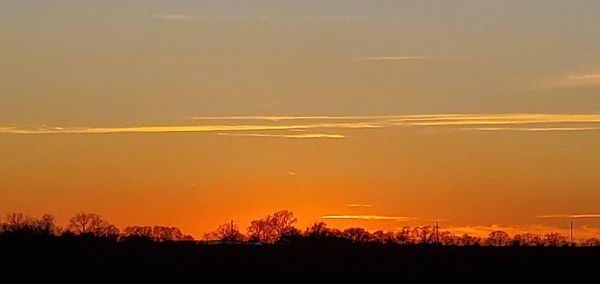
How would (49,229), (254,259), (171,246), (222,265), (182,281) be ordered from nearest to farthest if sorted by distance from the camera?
(182,281) → (222,265) → (254,259) → (171,246) → (49,229)

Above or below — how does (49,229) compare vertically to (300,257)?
above

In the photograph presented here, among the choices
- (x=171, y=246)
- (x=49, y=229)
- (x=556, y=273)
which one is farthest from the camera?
(x=49, y=229)

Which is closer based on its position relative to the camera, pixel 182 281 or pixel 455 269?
pixel 182 281

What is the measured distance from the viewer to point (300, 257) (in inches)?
3061

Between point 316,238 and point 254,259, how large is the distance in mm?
43900

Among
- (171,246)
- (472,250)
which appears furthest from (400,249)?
(171,246)

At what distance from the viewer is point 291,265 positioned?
69125 millimetres

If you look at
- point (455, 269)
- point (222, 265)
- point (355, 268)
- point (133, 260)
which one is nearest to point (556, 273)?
point (455, 269)

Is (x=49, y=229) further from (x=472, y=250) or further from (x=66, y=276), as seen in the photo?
(x=66, y=276)

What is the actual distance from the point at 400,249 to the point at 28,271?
37907mm

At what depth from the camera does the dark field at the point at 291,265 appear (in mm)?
58000

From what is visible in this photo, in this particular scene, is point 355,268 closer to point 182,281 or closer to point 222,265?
point 222,265

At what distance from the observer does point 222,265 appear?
68.4m

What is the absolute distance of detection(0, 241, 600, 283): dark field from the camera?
58000mm
